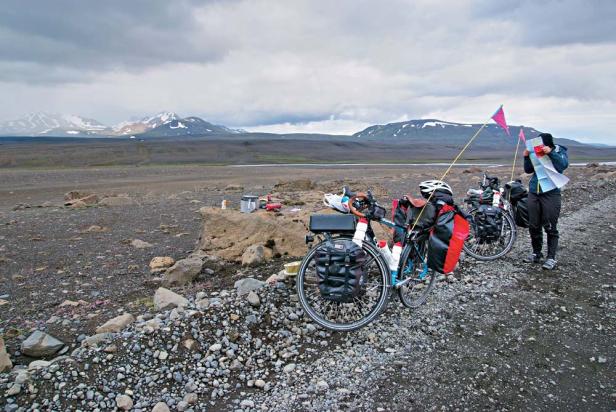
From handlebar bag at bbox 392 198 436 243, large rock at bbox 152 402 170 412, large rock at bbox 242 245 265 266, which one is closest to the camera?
large rock at bbox 152 402 170 412

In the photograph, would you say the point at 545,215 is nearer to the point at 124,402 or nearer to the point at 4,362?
the point at 124,402

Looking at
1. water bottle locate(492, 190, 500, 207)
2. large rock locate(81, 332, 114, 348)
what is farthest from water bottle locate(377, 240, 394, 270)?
water bottle locate(492, 190, 500, 207)

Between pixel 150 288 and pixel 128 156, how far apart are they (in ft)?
366

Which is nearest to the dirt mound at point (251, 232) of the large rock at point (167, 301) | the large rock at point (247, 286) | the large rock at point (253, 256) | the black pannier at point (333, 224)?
the large rock at point (253, 256)

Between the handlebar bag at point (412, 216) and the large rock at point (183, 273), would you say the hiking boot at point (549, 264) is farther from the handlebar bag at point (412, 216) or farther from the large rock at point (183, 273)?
the large rock at point (183, 273)

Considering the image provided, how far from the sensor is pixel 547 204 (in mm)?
7566

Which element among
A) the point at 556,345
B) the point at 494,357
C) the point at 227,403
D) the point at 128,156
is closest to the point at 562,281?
the point at 556,345

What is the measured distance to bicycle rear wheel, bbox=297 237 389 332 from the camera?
5105mm

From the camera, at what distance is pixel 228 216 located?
10.0 metres

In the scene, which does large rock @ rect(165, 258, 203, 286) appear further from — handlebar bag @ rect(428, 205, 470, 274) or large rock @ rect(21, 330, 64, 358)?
handlebar bag @ rect(428, 205, 470, 274)

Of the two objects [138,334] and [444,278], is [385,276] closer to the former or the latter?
[444,278]

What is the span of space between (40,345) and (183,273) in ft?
10.1

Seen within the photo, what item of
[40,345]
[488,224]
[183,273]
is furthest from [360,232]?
[183,273]

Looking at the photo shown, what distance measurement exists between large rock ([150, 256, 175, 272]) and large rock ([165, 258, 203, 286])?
175 cm
